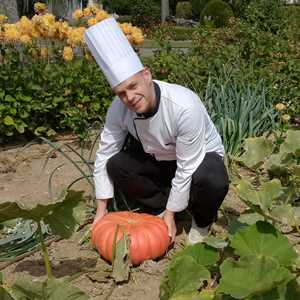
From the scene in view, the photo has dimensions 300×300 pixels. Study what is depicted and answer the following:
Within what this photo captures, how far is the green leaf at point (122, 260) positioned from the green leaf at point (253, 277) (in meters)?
0.74

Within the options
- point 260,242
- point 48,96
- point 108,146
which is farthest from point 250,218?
point 48,96

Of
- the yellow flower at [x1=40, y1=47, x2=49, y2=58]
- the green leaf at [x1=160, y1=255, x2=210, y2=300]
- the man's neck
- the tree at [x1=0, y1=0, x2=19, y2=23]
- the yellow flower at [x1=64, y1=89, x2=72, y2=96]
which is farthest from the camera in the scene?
the tree at [x1=0, y1=0, x2=19, y2=23]

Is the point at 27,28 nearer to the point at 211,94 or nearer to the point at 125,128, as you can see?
the point at 211,94

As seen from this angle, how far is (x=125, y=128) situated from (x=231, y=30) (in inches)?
133

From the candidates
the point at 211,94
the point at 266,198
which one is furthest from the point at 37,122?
the point at 266,198

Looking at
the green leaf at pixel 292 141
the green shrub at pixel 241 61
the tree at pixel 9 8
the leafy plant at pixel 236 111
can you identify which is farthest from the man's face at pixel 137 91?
the tree at pixel 9 8

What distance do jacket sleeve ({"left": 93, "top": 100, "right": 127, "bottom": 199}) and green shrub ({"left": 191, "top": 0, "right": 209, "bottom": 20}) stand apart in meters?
25.5

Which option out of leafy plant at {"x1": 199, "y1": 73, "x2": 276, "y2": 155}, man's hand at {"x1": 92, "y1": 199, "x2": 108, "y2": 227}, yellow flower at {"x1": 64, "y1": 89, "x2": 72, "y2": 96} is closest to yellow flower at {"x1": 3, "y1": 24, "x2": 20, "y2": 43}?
yellow flower at {"x1": 64, "y1": 89, "x2": 72, "y2": 96}

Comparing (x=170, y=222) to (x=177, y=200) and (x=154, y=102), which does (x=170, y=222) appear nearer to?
(x=177, y=200)

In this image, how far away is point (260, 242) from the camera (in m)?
2.06

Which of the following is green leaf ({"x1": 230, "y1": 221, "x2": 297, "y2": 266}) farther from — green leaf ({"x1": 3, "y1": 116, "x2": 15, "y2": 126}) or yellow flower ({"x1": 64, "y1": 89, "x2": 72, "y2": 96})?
yellow flower ({"x1": 64, "y1": 89, "x2": 72, "y2": 96})

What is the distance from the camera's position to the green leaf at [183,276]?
2.00 metres

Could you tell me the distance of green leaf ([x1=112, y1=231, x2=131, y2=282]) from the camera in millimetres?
2494

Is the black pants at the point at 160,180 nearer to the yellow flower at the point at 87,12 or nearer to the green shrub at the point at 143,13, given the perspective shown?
the yellow flower at the point at 87,12
